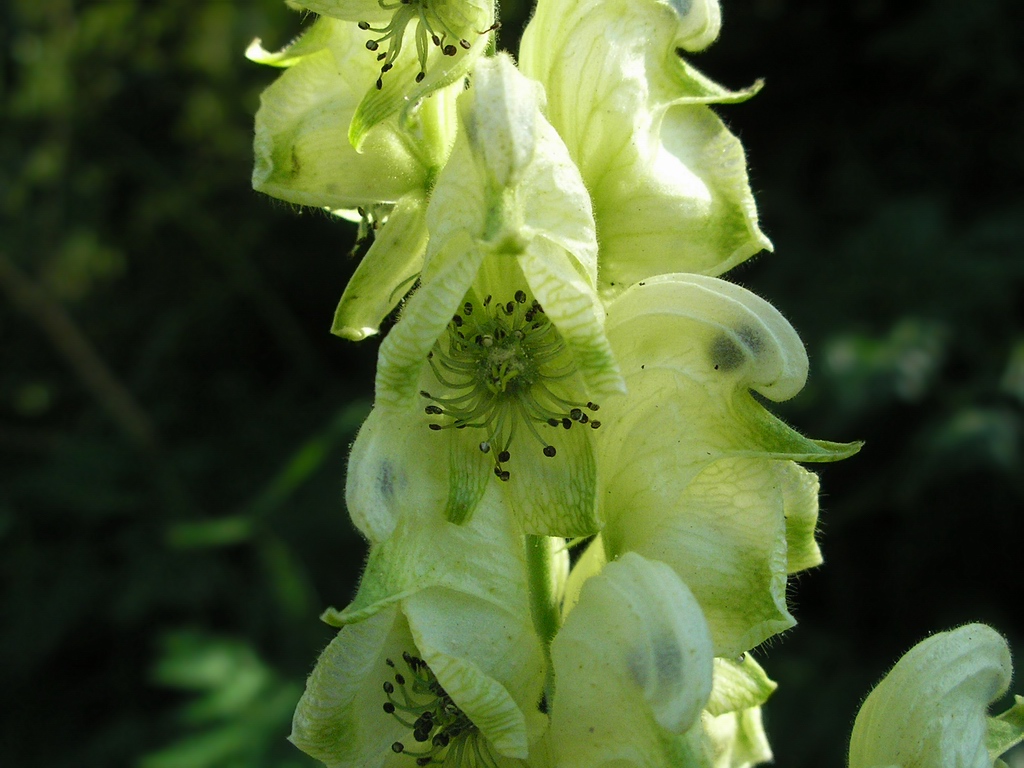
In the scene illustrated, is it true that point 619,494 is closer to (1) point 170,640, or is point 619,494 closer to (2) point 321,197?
(2) point 321,197

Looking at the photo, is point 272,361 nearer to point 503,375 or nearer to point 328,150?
point 328,150

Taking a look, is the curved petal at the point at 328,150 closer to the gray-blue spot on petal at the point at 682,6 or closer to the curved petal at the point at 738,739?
the gray-blue spot on petal at the point at 682,6

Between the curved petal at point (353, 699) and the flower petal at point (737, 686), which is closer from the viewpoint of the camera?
the curved petal at point (353, 699)

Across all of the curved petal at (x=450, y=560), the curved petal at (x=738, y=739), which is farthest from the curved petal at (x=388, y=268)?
the curved petal at (x=738, y=739)

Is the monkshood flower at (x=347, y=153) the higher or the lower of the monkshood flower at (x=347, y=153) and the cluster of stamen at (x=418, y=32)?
the lower

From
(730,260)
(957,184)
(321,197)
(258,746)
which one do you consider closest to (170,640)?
(258,746)

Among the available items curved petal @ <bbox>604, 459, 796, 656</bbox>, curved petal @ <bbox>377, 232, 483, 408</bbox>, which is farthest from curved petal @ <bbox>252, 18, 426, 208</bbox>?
curved petal @ <bbox>604, 459, 796, 656</bbox>
